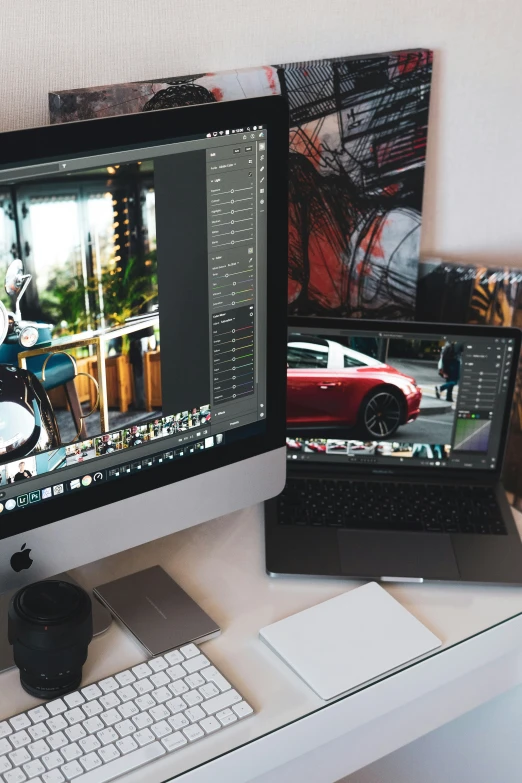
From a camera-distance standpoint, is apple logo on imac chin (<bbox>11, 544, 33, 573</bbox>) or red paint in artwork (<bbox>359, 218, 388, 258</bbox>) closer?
apple logo on imac chin (<bbox>11, 544, 33, 573</bbox>)

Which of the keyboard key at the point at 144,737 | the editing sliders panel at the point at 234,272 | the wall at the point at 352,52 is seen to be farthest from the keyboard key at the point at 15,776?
the wall at the point at 352,52

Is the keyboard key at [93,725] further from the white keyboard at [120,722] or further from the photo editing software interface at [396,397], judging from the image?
the photo editing software interface at [396,397]

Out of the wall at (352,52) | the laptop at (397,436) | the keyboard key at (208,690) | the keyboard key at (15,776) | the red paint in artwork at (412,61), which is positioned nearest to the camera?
the keyboard key at (15,776)

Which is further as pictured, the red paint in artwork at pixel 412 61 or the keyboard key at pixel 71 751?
the red paint in artwork at pixel 412 61

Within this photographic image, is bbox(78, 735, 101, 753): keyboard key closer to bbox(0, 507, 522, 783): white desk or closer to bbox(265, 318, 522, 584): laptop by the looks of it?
bbox(0, 507, 522, 783): white desk

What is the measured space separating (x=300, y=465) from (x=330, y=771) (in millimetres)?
390

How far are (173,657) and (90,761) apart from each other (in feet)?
0.48

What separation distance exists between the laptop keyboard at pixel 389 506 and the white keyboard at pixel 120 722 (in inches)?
11.7

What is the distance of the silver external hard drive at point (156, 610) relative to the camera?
91 cm

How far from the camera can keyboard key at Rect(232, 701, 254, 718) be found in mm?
817

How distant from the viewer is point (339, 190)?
1248mm

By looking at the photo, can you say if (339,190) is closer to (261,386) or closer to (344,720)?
(261,386)

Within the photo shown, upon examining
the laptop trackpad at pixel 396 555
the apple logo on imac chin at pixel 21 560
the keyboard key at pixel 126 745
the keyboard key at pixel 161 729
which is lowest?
the keyboard key at pixel 126 745

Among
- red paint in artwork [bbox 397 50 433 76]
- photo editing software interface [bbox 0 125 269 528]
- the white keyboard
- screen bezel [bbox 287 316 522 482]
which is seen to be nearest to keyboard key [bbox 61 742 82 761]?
the white keyboard
